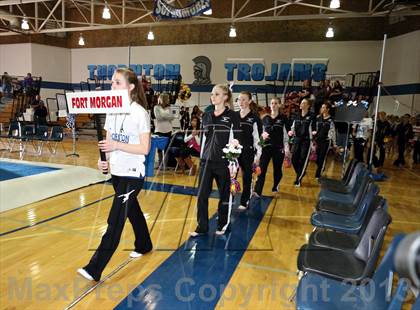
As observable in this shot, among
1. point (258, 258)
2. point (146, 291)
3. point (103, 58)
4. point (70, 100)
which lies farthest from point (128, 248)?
point (103, 58)

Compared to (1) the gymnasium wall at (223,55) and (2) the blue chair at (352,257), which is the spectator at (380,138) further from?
(2) the blue chair at (352,257)

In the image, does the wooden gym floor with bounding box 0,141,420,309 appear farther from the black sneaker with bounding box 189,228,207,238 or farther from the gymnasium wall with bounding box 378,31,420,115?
the gymnasium wall with bounding box 378,31,420,115

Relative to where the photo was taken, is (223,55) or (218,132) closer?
(218,132)

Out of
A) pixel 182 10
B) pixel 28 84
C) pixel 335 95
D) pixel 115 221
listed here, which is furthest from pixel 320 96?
pixel 28 84

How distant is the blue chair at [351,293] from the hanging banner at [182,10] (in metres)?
7.73

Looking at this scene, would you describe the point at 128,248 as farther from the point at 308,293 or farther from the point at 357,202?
the point at 357,202

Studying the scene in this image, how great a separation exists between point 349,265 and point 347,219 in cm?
99

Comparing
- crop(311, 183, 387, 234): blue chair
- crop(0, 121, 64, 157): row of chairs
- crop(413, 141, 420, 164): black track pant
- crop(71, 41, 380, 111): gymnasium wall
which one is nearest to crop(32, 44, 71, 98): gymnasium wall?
crop(71, 41, 380, 111): gymnasium wall

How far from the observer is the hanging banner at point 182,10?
8.38m

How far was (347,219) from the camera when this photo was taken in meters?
3.08

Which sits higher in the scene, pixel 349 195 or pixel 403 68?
pixel 403 68

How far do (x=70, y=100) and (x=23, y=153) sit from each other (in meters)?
8.04

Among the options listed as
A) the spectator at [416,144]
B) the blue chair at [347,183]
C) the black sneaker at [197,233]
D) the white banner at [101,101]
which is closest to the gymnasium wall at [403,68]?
the spectator at [416,144]

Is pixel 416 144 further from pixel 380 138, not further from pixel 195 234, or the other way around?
pixel 195 234
